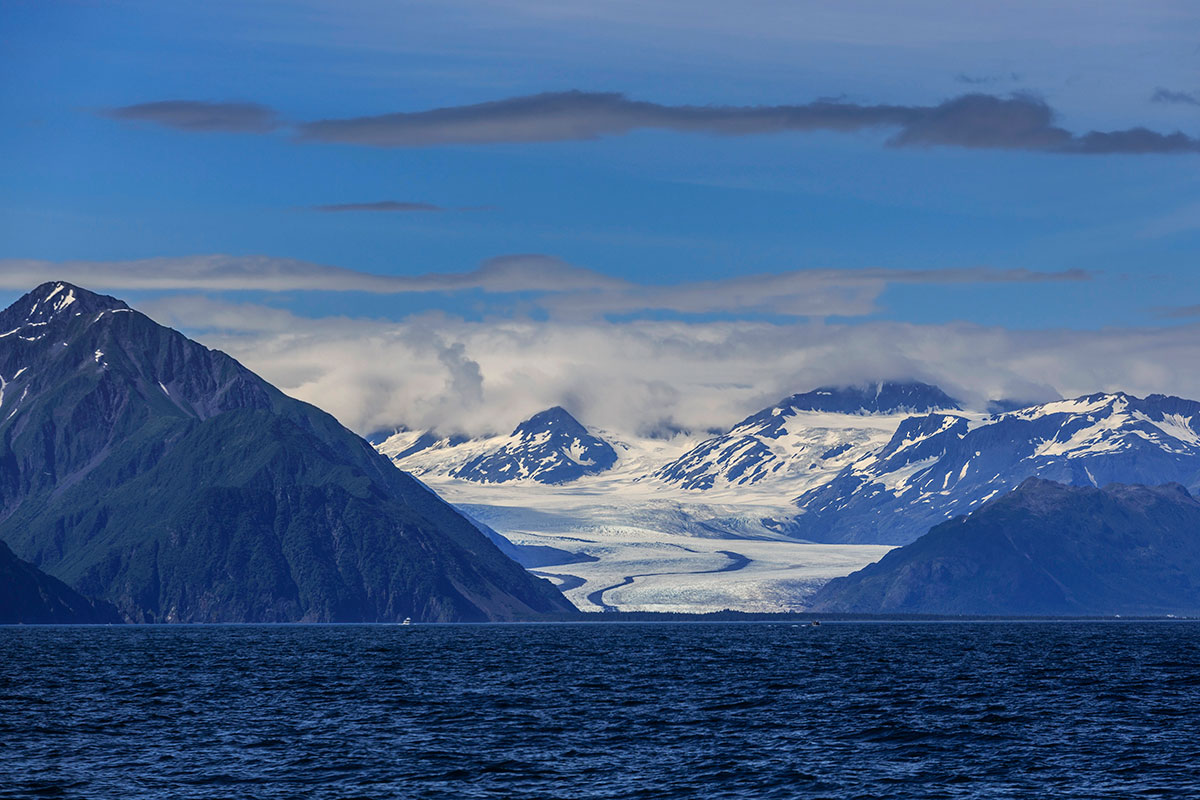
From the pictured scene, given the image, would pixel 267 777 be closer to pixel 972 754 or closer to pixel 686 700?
pixel 972 754

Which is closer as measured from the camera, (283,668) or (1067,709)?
(1067,709)

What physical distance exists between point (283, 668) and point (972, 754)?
114569 mm

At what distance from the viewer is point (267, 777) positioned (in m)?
90.4

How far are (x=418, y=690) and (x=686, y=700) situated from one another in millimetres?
27071

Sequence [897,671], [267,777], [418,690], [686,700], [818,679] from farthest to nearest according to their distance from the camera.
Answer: [897,671], [818,679], [418,690], [686,700], [267,777]

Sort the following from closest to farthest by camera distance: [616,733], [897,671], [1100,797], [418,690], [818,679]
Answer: [1100,797], [616,733], [418,690], [818,679], [897,671]

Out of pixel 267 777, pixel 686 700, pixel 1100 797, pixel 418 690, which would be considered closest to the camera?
pixel 1100 797

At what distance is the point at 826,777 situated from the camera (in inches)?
3612

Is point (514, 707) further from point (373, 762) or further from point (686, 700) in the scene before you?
point (373, 762)

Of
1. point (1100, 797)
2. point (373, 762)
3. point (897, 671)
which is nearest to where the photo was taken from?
point (1100, 797)

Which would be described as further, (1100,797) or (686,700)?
(686,700)

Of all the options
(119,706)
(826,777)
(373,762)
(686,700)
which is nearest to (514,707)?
(686,700)

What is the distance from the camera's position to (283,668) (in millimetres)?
199625

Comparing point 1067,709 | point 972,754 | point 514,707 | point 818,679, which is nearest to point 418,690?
point 514,707
